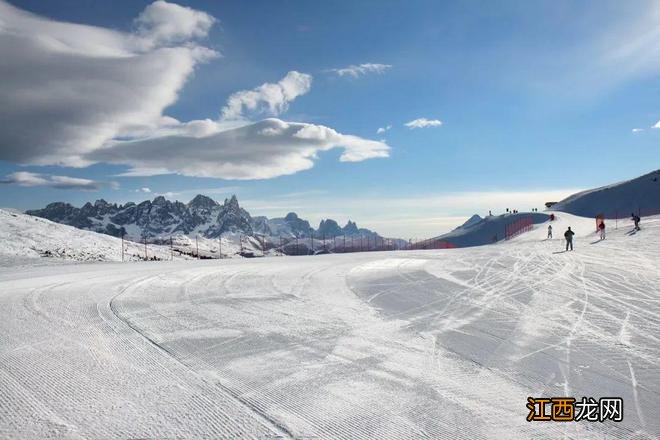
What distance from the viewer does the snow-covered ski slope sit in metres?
4.24

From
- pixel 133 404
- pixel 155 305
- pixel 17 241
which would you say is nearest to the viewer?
pixel 133 404

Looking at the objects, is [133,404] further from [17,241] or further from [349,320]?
[17,241]

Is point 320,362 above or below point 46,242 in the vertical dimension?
below

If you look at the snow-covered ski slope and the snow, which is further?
the snow

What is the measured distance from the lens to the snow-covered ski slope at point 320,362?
4242 mm

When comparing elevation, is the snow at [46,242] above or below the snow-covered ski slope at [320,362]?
above

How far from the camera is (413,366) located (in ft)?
19.3

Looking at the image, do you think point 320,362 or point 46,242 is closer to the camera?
point 320,362

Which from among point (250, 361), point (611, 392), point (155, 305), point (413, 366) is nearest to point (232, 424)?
point (250, 361)

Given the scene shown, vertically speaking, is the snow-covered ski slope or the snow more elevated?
the snow

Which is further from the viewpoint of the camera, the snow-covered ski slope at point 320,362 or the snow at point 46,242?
the snow at point 46,242

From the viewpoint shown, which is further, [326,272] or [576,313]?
[326,272]

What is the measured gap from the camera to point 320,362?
6.02 meters

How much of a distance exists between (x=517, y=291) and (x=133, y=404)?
37.4ft
